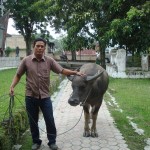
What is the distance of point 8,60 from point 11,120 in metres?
30.3

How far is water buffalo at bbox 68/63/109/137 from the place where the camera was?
645cm

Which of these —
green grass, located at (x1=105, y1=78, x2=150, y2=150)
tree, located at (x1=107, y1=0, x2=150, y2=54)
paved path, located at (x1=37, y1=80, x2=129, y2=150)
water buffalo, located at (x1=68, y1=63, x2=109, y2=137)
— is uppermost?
tree, located at (x1=107, y1=0, x2=150, y2=54)

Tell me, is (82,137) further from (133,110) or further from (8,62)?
(8,62)

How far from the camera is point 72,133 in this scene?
7.48 meters

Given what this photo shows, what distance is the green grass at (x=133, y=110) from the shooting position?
717 centimetres

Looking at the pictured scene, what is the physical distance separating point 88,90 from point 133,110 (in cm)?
396

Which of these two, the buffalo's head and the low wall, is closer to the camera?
the buffalo's head

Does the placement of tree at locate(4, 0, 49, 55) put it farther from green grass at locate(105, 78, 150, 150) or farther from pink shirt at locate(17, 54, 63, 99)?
pink shirt at locate(17, 54, 63, 99)

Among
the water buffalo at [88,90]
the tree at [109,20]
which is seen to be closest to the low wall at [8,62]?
the tree at [109,20]

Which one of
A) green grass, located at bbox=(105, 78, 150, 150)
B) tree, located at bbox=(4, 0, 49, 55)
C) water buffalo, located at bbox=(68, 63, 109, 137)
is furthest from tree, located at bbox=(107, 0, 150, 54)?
tree, located at bbox=(4, 0, 49, 55)

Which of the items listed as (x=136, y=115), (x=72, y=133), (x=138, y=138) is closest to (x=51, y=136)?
(x=72, y=133)

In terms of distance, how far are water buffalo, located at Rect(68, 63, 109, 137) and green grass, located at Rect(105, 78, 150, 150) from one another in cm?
84

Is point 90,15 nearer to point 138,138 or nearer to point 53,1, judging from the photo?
point 53,1

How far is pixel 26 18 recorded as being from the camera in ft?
124
